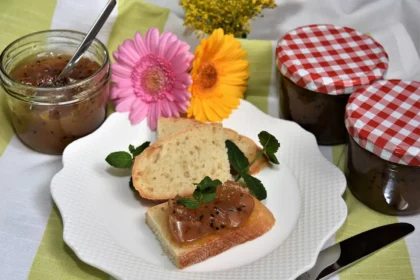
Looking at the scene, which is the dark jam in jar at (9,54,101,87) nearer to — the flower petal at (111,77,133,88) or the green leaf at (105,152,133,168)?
the flower petal at (111,77,133,88)

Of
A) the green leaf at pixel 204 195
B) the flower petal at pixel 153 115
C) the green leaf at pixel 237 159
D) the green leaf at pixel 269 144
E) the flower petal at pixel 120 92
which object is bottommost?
the flower petal at pixel 153 115

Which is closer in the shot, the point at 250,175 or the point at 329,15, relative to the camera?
the point at 250,175

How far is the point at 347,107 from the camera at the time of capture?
255cm

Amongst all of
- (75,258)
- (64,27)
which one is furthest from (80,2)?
(75,258)

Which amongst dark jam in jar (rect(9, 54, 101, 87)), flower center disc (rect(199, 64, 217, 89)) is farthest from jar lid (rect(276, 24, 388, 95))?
dark jam in jar (rect(9, 54, 101, 87))

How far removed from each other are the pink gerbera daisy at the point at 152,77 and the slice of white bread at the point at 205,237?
632 mm

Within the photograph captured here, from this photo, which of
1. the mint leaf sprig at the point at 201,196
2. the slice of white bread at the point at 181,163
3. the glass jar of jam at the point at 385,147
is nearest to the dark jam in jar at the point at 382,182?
the glass jar of jam at the point at 385,147

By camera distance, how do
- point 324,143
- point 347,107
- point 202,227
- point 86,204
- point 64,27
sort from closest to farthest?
1. point 202,227
2. point 86,204
3. point 347,107
4. point 324,143
5. point 64,27

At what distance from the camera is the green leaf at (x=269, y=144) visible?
8.54 feet

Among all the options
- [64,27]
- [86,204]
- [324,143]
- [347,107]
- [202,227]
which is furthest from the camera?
[64,27]

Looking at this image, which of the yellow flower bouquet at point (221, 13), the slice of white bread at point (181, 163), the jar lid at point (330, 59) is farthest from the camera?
the yellow flower bouquet at point (221, 13)

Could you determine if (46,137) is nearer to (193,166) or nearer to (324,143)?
(193,166)

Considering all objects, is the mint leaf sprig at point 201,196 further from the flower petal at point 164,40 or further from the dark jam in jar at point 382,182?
the flower petal at point 164,40

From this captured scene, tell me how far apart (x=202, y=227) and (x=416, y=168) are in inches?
32.1
